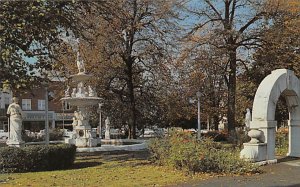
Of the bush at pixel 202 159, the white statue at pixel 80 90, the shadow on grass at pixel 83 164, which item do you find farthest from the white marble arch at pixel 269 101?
the white statue at pixel 80 90

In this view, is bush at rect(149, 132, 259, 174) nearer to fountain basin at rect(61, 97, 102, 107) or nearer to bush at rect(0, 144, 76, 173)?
bush at rect(0, 144, 76, 173)

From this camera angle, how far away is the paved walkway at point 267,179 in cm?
1148

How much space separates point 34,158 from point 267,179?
7.56 m

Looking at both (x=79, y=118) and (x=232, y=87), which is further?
(x=232, y=87)

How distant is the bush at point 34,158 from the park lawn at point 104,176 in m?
0.55

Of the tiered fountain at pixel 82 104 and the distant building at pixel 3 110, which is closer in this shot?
the tiered fountain at pixel 82 104

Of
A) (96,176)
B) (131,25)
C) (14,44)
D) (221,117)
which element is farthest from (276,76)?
(221,117)

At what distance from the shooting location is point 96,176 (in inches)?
517

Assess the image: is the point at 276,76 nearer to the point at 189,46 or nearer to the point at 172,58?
the point at 189,46

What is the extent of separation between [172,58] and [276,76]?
628 inches

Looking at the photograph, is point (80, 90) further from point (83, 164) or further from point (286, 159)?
point (286, 159)

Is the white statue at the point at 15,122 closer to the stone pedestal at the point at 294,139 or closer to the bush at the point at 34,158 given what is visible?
the bush at the point at 34,158

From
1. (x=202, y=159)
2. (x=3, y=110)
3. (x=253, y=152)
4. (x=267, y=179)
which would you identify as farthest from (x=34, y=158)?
(x=3, y=110)

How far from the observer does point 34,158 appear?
47.9 ft
